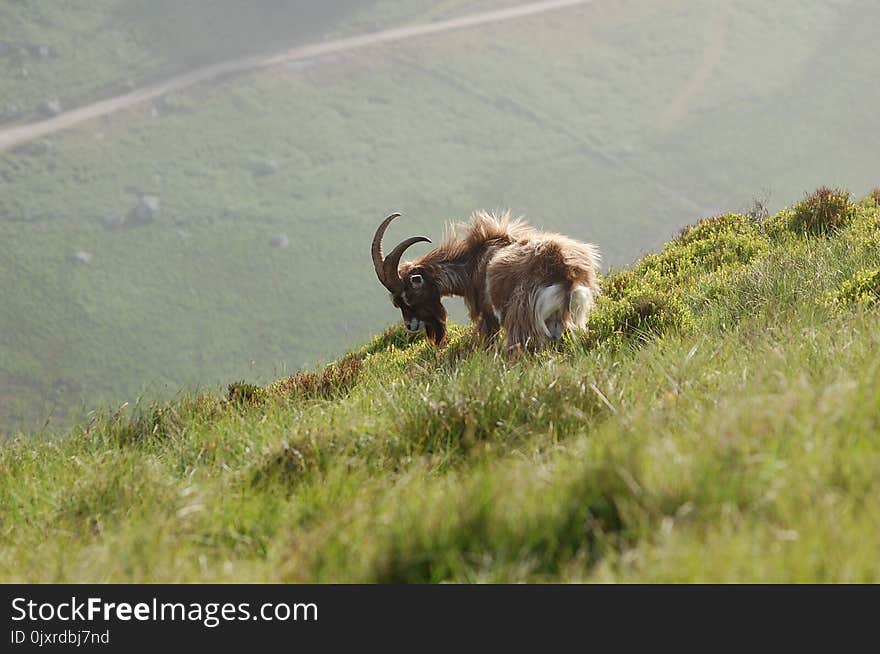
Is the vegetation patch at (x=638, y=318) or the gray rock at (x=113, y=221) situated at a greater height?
the gray rock at (x=113, y=221)

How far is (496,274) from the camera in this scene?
930cm

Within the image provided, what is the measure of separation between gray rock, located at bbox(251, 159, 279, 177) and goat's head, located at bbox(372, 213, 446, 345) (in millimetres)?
47781

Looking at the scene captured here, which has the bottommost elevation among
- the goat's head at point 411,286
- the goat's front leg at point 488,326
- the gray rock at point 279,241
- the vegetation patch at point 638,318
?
the vegetation patch at point 638,318

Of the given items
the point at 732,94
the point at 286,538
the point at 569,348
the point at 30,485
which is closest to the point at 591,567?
the point at 286,538

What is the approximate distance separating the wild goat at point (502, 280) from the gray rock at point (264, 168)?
47.8m

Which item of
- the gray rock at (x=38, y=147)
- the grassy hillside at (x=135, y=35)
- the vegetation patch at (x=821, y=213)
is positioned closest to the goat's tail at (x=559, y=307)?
the vegetation patch at (x=821, y=213)

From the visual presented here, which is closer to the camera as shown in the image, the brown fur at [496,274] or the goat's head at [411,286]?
the brown fur at [496,274]

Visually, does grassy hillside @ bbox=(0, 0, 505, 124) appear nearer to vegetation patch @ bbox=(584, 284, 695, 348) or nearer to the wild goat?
the wild goat

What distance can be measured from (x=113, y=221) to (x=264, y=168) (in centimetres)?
973

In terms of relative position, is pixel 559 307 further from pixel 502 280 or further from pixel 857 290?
pixel 857 290

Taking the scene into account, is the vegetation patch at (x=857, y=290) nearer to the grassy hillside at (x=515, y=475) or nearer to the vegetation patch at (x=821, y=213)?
the grassy hillside at (x=515, y=475)

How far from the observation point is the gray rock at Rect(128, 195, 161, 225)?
5184cm

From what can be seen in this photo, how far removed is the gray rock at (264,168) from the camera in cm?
5688
